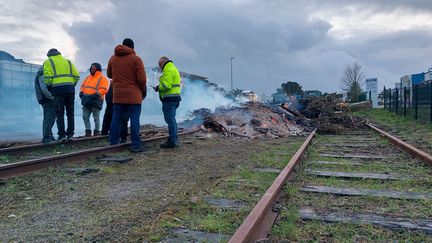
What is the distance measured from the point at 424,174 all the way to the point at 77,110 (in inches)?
1003

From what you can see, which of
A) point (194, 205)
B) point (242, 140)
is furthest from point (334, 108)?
point (194, 205)

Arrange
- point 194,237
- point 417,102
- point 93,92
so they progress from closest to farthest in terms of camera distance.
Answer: point 194,237, point 93,92, point 417,102

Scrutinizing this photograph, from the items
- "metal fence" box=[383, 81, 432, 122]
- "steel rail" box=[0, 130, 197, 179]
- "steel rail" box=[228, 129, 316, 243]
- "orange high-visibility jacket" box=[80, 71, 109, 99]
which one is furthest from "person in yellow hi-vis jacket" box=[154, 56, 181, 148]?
"metal fence" box=[383, 81, 432, 122]

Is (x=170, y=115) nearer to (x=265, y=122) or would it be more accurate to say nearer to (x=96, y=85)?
(x=96, y=85)

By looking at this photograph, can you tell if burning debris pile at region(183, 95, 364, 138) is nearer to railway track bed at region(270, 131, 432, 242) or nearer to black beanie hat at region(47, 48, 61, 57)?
black beanie hat at region(47, 48, 61, 57)

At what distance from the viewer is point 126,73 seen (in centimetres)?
758

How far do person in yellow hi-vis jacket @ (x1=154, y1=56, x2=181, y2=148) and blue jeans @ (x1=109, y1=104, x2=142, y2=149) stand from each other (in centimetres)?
74

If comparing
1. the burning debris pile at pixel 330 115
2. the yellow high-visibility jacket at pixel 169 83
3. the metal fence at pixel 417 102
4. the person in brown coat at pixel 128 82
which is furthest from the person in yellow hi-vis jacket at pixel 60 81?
the metal fence at pixel 417 102

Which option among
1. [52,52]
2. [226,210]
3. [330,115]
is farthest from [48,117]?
[330,115]

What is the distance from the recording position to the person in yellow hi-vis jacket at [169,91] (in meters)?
8.14

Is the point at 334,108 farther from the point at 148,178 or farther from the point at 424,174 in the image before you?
the point at 148,178

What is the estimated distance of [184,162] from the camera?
6656 mm

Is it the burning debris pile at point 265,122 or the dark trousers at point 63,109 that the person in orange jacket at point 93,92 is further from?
the burning debris pile at point 265,122

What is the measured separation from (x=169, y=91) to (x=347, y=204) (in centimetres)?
511
